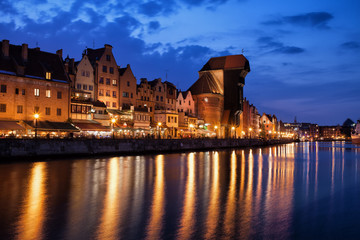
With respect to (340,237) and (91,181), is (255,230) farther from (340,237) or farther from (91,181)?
(91,181)

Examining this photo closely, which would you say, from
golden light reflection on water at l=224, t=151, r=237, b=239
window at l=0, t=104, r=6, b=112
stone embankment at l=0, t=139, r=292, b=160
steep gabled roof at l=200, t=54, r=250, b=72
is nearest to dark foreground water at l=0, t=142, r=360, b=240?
golden light reflection on water at l=224, t=151, r=237, b=239

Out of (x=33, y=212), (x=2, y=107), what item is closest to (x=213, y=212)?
(x=33, y=212)

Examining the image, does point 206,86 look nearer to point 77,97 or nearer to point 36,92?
point 77,97

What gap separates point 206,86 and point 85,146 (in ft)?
212

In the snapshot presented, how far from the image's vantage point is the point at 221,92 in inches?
4503

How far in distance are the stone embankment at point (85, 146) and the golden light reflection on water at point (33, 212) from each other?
15.0m

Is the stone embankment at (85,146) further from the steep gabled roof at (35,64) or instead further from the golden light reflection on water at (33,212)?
the golden light reflection on water at (33,212)

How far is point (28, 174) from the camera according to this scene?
2888 centimetres

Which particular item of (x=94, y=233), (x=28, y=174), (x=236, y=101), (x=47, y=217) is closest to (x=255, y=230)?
(x=94, y=233)

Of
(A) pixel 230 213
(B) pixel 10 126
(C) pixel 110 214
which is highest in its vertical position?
(B) pixel 10 126

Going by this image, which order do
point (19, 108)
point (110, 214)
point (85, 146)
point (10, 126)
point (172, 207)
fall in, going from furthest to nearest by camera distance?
point (19, 108), point (85, 146), point (10, 126), point (172, 207), point (110, 214)

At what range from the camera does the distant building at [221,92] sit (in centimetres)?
10512

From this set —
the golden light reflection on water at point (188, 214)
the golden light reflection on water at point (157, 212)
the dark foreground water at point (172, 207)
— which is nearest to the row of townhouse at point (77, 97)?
the dark foreground water at point (172, 207)

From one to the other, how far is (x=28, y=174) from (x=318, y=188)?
80.2ft
